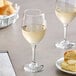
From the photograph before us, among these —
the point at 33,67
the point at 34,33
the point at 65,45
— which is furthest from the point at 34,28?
the point at 65,45

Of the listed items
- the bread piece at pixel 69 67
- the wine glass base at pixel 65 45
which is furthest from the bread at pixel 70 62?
the wine glass base at pixel 65 45

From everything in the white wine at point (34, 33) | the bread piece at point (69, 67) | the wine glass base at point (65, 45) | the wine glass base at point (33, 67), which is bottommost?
the wine glass base at point (65, 45)

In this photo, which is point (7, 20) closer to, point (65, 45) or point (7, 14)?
point (7, 14)

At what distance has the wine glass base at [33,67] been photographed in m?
1.10

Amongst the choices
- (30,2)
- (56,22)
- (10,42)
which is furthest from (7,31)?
(30,2)

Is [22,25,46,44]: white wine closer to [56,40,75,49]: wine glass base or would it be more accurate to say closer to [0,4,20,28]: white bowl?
[56,40,75,49]: wine glass base

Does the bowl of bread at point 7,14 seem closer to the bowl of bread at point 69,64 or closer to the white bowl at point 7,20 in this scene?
the white bowl at point 7,20

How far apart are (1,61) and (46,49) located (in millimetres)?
196

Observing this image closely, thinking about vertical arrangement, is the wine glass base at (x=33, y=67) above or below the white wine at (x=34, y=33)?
below

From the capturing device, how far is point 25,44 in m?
1.31

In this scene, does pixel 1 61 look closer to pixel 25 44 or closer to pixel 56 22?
pixel 25 44

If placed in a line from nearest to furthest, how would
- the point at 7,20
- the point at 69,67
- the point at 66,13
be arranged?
the point at 69,67 < the point at 66,13 < the point at 7,20

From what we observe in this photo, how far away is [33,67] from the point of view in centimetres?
112

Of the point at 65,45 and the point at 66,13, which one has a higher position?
the point at 66,13
